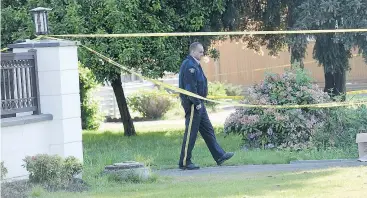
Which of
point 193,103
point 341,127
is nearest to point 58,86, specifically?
point 193,103

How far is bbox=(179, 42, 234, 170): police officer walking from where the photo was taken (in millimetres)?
12750

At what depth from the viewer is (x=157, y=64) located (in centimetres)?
1859

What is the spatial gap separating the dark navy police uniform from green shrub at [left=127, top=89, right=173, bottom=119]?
1517cm

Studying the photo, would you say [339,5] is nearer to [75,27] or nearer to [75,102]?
[75,27]

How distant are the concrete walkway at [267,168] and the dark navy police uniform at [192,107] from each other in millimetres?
276

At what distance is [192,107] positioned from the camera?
42.2 feet

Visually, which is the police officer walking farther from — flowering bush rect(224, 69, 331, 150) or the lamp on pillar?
the lamp on pillar

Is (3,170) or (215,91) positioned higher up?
(3,170)

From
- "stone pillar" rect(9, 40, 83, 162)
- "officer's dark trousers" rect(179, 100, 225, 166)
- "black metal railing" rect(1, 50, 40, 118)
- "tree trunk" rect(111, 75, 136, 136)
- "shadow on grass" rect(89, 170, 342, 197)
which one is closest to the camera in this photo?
"shadow on grass" rect(89, 170, 342, 197)

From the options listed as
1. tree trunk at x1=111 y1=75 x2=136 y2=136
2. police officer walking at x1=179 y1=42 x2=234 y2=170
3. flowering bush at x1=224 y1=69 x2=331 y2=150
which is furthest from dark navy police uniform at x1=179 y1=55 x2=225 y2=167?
tree trunk at x1=111 y1=75 x2=136 y2=136

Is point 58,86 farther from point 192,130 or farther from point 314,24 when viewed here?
point 314,24

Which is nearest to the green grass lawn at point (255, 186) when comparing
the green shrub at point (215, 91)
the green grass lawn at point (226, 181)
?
the green grass lawn at point (226, 181)

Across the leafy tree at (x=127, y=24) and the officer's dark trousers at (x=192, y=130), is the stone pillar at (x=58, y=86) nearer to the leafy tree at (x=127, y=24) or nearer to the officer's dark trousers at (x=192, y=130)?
the officer's dark trousers at (x=192, y=130)

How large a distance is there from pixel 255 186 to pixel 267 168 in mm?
2224
